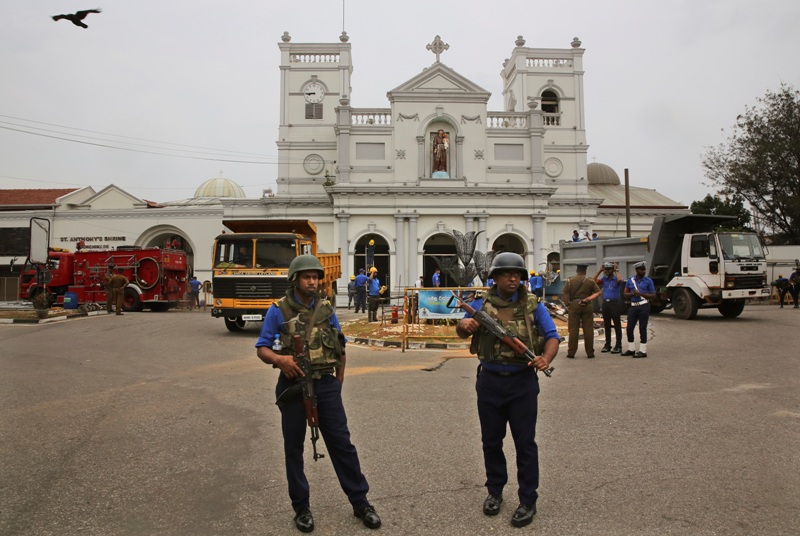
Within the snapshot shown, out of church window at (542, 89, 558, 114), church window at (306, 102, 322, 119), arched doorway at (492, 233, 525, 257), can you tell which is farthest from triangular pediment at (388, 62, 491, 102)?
arched doorway at (492, 233, 525, 257)

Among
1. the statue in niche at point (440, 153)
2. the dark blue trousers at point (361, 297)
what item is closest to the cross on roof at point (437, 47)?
the statue in niche at point (440, 153)

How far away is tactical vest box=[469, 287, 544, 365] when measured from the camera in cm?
392

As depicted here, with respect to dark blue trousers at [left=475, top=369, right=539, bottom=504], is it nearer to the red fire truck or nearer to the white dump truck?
the white dump truck

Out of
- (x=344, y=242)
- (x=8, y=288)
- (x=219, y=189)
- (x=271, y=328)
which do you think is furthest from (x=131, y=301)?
(x=219, y=189)

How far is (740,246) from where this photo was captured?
17.3m

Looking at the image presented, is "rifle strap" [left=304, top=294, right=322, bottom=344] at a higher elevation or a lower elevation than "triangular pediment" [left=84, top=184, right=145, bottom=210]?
lower

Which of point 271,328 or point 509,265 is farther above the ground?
point 509,265

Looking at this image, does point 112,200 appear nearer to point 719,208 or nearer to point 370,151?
point 370,151

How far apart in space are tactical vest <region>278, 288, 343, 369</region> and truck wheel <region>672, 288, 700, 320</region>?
16.4 m

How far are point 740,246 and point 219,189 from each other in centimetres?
4363

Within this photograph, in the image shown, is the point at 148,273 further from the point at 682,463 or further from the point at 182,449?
the point at 682,463

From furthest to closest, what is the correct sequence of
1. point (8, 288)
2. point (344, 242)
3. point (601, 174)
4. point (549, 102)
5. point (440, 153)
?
point (601, 174) < point (549, 102) < point (8, 288) < point (440, 153) < point (344, 242)

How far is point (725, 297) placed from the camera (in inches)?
669

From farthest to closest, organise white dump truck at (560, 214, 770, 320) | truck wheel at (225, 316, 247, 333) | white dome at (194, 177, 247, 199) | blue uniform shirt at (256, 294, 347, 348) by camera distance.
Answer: white dome at (194, 177, 247, 199)
white dump truck at (560, 214, 770, 320)
truck wheel at (225, 316, 247, 333)
blue uniform shirt at (256, 294, 347, 348)
